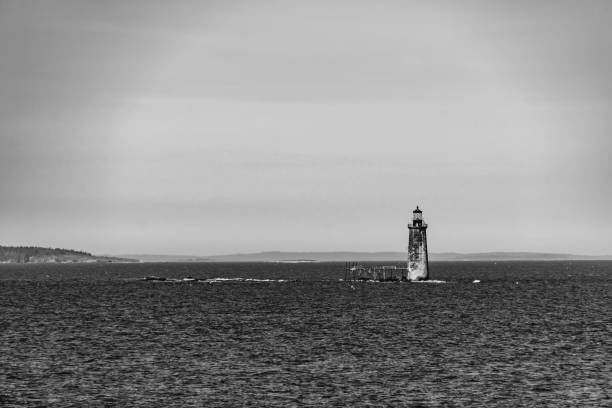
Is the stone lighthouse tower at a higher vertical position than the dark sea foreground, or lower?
higher

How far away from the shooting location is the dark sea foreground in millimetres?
45312

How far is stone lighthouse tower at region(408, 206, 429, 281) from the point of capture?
13138cm

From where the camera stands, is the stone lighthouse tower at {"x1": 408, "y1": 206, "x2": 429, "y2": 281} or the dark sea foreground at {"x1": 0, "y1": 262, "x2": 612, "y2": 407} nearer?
the dark sea foreground at {"x1": 0, "y1": 262, "x2": 612, "y2": 407}

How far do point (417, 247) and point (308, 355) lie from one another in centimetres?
7957

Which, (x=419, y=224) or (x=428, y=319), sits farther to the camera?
(x=419, y=224)

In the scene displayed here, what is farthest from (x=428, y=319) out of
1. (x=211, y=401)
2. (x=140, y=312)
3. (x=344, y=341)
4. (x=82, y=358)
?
(x=211, y=401)

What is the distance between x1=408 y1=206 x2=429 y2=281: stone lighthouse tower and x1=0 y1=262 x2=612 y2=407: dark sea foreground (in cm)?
2636

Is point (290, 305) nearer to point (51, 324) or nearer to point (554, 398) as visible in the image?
point (51, 324)

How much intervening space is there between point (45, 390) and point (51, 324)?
38.1 m

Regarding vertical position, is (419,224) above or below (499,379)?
above

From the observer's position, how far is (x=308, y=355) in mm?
59688

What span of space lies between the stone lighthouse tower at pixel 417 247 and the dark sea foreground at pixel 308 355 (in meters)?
26.4

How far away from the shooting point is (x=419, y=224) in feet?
431

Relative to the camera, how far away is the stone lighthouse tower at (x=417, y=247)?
13138 centimetres
